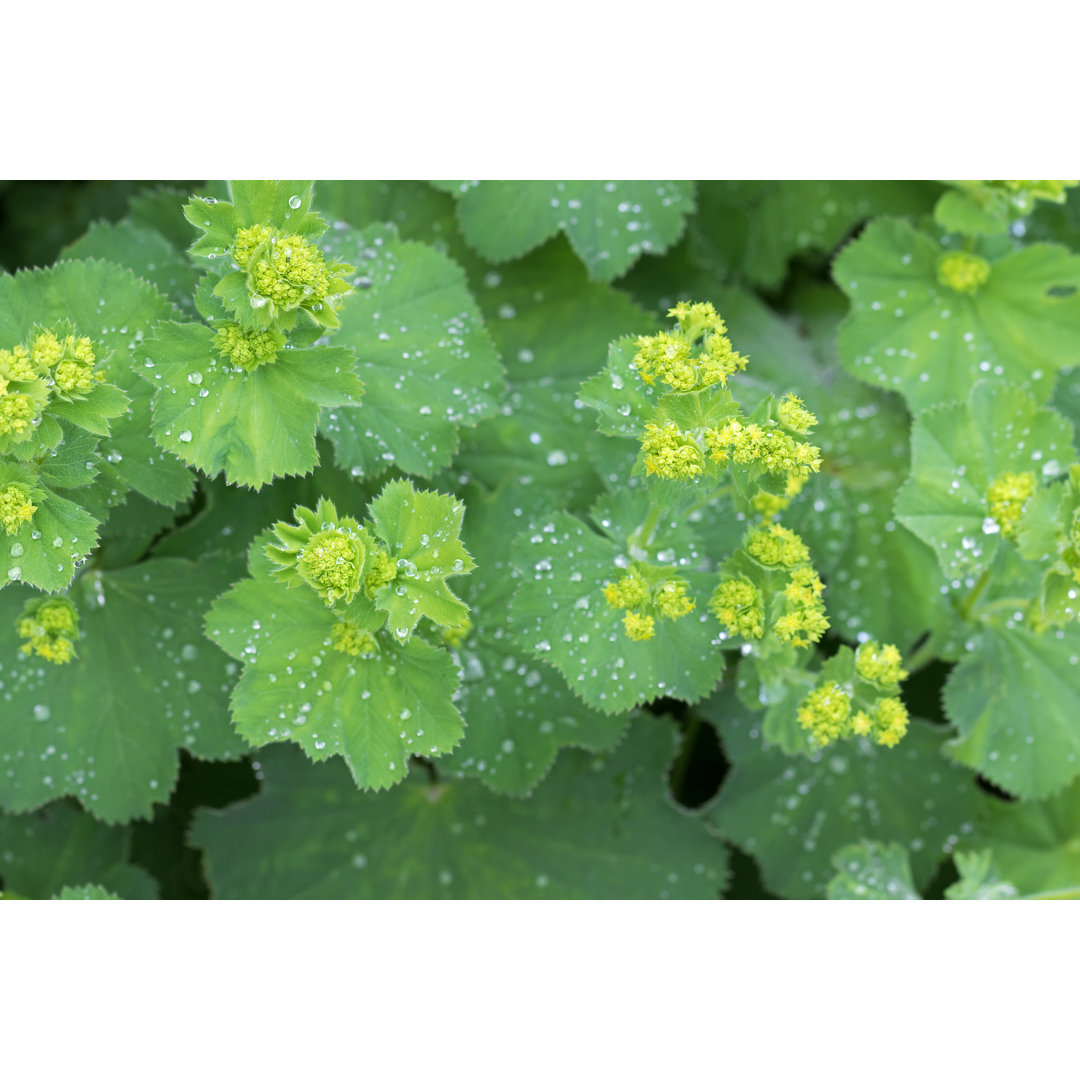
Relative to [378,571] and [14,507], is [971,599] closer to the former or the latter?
[378,571]

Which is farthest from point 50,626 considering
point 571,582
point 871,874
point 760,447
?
point 871,874

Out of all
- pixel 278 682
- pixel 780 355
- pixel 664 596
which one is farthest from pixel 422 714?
pixel 780 355

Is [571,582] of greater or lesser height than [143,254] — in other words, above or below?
below

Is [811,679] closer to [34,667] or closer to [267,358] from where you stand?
[267,358]

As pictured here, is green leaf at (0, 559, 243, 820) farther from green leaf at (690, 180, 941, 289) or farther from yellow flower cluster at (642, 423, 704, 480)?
green leaf at (690, 180, 941, 289)

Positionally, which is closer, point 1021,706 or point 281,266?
point 281,266

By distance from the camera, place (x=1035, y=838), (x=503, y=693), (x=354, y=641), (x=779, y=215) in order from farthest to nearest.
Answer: (x=779, y=215) → (x=1035, y=838) → (x=503, y=693) → (x=354, y=641)
